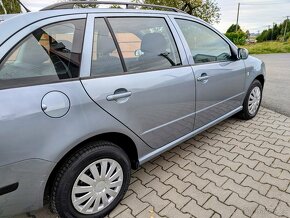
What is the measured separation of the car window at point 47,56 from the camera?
157 cm

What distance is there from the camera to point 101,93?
184 centimetres

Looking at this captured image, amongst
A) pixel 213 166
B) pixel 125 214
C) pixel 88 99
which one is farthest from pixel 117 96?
pixel 213 166

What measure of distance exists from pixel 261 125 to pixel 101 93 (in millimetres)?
2973

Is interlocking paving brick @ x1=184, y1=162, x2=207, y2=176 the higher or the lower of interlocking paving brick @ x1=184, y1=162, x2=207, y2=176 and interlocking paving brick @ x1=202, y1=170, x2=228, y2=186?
the higher

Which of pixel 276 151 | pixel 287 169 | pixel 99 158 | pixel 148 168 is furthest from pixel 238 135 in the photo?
pixel 99 158

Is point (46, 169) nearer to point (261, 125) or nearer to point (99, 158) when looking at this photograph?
point (99, 158)

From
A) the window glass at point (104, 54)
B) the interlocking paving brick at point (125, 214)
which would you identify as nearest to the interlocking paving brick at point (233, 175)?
the interlocking paving brick at point (125, 214)

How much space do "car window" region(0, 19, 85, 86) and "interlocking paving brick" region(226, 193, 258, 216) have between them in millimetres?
1693

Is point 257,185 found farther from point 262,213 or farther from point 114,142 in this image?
point 114,142

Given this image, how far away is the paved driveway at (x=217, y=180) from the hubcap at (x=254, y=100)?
53 cm

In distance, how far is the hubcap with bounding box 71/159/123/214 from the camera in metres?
1.93

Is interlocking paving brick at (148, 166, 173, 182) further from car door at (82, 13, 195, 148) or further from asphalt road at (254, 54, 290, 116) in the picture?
asphalt road at (254, 54, 290, 116)

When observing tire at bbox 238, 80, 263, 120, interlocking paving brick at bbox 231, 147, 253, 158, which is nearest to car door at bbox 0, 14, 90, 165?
interlocking paving brick at bbox 231, 147, 253, 158

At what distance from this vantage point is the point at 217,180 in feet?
8.44
